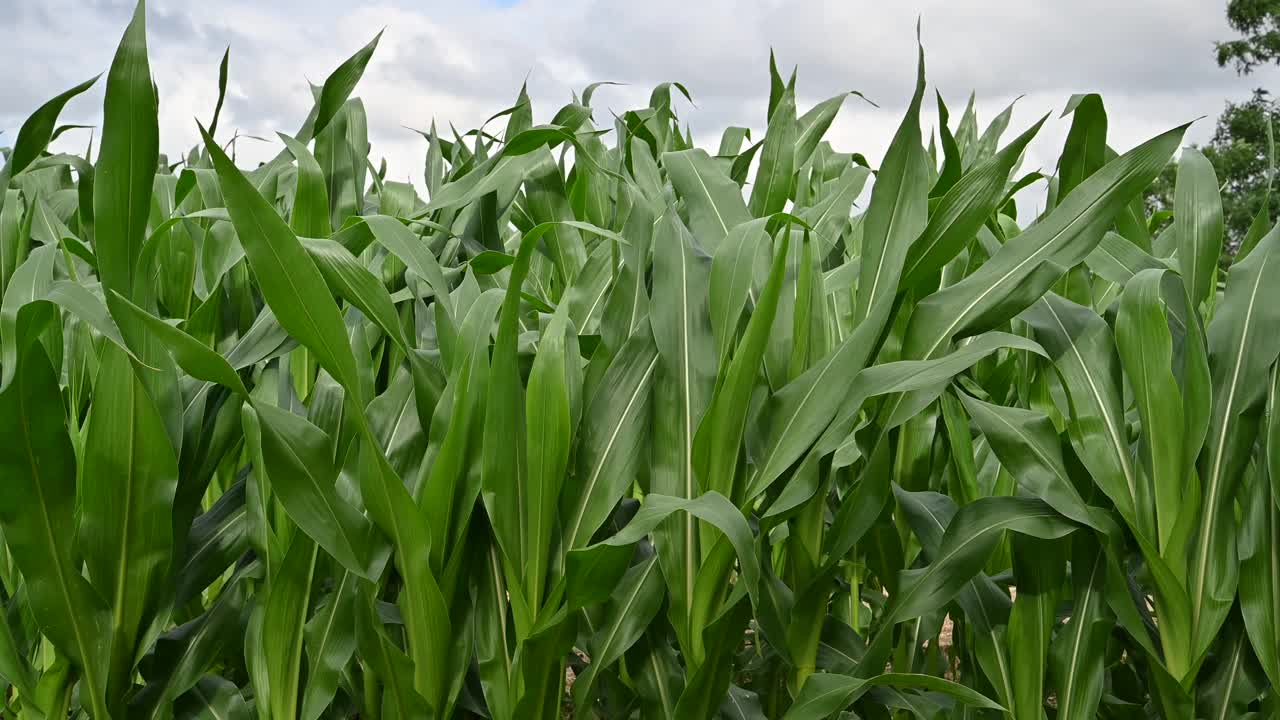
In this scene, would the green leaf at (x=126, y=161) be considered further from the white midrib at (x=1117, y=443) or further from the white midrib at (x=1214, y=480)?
the white midrib at (x=1214, y=480)

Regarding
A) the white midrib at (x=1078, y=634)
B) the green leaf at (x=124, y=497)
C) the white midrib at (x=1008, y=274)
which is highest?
the white midrib at (x=1008, y=274)

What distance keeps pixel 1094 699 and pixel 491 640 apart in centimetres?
53

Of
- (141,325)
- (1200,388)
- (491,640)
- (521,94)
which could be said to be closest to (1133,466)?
(1200,388)

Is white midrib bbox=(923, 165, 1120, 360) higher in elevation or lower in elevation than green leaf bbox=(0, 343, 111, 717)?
higher

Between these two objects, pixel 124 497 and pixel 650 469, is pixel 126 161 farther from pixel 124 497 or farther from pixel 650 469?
pixel 650 469

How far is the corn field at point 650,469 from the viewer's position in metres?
0.76

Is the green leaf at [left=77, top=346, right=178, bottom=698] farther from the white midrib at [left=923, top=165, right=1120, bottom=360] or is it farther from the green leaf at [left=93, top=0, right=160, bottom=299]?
the white midrib at [left=923, top=165, right=1120, bottom=360]

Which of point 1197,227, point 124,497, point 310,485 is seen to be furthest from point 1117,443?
point 124,497

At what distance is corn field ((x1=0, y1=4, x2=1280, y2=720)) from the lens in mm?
763

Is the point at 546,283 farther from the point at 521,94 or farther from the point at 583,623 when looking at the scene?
the point at 583,623

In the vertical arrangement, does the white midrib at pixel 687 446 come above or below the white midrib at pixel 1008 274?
below

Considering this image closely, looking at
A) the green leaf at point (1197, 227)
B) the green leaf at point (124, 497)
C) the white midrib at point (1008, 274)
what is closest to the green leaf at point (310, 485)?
the green leaf at point (124, 497)

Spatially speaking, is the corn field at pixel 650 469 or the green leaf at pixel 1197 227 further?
the green leaf at pixel 1197 227

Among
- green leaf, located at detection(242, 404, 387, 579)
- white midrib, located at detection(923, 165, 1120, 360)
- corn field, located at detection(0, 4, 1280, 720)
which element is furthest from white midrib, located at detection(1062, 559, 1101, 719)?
green leaf, located at detection(242, 404, 387, 579)
